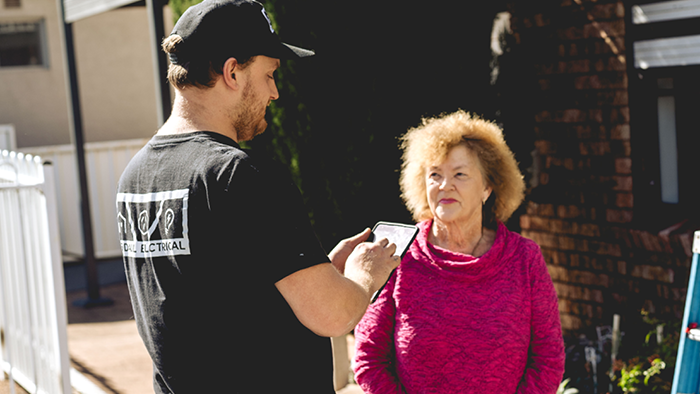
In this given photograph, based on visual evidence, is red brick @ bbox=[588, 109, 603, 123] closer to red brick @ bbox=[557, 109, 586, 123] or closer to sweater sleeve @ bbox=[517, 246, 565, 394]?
red brick @ bbox=[557, 109, 586, 123]

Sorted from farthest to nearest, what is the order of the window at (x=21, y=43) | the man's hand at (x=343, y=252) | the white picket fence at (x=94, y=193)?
1. the window at (x=21, y=43)
2. the white picket fence at (x=94, y=193)
3. the man's hand at (x=343, y=252)

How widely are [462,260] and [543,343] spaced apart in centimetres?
38

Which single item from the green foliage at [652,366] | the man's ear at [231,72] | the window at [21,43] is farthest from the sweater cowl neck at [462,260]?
the window at [21,43]

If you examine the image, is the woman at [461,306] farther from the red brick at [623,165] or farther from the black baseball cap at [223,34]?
the red brick at [623,165]

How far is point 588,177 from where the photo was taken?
459 centimetres

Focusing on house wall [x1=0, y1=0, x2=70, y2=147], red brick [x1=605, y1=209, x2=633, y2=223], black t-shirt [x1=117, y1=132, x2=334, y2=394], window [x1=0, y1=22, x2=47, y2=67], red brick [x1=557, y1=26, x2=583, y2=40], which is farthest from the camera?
window [x1=0, y1=22, x2=47, y2=67]

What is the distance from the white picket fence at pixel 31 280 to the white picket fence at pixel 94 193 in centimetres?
505

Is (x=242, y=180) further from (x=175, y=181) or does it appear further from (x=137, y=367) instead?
(x=137, y=367)

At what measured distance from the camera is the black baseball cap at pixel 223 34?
69.3 inches

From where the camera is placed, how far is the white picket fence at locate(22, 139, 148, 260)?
9641mm

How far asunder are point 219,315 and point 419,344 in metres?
0.98

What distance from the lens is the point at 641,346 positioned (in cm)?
414

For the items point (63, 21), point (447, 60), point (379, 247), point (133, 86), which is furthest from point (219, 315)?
point (133, 86)

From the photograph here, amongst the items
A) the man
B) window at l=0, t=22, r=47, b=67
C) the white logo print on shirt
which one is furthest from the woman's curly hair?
window at l=0, t=22, r=47, b=67
